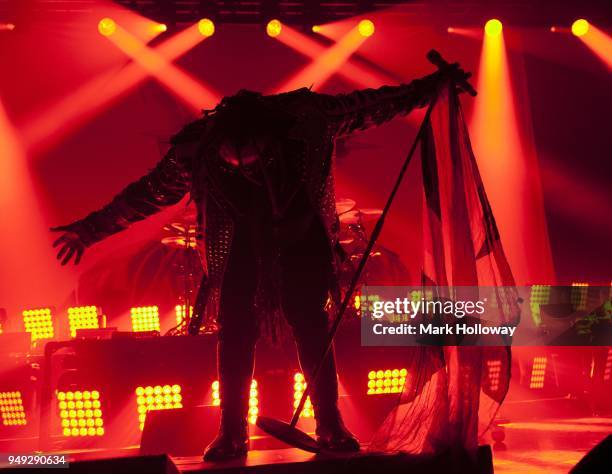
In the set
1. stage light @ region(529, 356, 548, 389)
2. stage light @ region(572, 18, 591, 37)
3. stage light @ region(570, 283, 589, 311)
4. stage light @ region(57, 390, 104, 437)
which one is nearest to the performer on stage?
stage light @ region(57, 390, 104, 437)

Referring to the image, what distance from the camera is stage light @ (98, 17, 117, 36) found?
274 inches

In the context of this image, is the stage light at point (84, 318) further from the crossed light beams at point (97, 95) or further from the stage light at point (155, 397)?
the stage light at point (155, 397)

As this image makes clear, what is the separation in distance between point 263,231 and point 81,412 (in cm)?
175

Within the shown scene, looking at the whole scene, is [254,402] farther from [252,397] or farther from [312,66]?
[312,66]

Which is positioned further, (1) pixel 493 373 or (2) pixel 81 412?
(2) pixel 81 412

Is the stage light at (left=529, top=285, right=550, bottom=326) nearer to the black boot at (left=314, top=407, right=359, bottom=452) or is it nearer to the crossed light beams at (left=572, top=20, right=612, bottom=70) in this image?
the black boot at (left=314, top=407, right=359, bottom=452)

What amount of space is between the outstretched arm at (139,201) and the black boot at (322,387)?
72cm

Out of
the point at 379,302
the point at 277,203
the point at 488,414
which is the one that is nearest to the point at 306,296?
the point at 277,203

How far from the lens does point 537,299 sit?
5.13 m

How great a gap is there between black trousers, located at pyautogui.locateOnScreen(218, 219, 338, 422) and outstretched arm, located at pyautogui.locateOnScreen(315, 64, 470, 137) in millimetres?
463

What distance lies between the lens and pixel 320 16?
23.0 feet

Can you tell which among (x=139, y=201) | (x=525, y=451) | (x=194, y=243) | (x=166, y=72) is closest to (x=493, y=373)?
(x=525, y=451)

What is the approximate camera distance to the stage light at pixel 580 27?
717 cm

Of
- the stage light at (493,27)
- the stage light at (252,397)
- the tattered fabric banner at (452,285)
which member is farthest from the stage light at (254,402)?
the stage light at (493,27)
